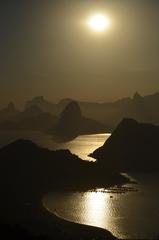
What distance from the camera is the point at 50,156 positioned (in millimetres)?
111375

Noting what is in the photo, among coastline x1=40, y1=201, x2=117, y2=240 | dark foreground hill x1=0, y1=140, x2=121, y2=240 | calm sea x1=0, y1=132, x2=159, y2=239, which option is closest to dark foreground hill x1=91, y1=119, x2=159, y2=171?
dark foreground hill x1=0, y1=140, x2=121, y2=240

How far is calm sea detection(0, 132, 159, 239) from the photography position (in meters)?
71.6

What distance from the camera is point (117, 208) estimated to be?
84.5 metres

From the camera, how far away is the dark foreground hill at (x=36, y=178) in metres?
78.2

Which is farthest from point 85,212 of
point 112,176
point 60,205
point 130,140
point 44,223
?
point 130,140

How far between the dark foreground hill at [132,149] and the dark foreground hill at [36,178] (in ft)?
76.5

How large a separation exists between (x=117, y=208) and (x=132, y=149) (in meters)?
58.9

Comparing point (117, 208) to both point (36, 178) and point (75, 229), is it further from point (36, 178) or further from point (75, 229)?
point (36, 178)

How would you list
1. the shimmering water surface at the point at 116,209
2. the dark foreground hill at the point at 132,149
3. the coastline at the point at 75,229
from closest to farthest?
the coastline at the point at 75,229 < the shimmering water surface at the point at 116,209 < the dark foreground hill at the point at 132,149

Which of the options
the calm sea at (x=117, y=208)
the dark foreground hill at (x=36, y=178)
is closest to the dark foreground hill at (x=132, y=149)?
the dark foreground hill at (x=36, y=178)

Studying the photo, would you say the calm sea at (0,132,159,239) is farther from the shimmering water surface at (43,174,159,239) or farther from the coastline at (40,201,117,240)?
the coastline at (40,201,117,240)

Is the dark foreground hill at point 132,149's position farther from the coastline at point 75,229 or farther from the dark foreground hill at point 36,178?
the coastline at point 75,229

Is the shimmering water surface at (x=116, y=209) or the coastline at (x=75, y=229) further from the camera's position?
the shimmering water surface at (x=116, y=209)

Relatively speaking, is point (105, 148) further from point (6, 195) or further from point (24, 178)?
point (6, 195)
